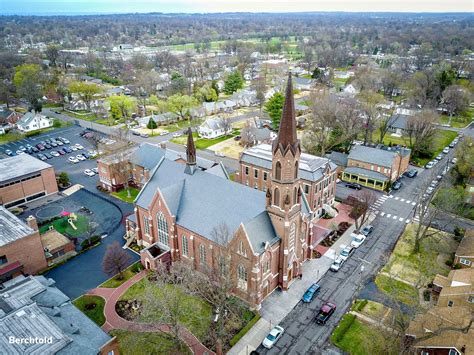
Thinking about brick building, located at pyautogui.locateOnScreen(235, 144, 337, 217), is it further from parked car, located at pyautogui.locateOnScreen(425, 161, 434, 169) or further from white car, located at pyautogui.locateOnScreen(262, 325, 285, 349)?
parked car, located at pyautogui.locateOnScreen(425, 161, 434, 169)

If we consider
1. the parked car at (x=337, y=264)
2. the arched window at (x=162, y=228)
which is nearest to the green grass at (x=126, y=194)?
the arched window at (x=162, y=228)

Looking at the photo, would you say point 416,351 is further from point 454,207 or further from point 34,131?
point 34,131

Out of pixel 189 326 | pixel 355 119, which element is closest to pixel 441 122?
pixel 355 119

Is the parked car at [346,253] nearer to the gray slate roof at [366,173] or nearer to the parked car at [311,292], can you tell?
the parked car at [311,292]

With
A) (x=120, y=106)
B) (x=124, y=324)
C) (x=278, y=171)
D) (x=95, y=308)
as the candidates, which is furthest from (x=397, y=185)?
(x=120, y=106)

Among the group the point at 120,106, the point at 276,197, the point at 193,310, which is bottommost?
the point at 193,310

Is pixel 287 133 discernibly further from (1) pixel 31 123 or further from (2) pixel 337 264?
(1) pixel 31 123
